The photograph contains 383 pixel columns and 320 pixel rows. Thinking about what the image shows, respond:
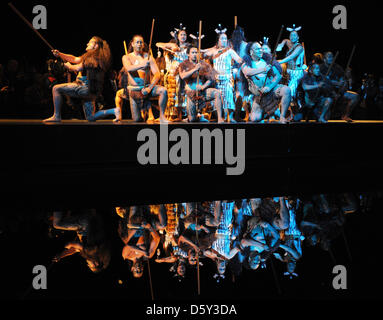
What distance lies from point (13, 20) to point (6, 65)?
694 mm

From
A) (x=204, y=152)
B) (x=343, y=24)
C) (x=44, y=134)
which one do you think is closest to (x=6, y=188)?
(x=44, y=134)

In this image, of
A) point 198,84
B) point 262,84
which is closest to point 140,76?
point 198,84

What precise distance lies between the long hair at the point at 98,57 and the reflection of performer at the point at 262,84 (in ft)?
6.19

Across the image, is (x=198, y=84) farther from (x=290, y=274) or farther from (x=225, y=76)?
(x=290, y=274)

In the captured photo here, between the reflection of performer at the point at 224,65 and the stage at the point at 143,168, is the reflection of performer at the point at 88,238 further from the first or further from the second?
the reflection of performer at the point at 224,65

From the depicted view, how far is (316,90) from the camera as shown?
7.07 m

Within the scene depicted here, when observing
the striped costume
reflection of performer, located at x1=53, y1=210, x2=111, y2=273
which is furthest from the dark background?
the striped costume

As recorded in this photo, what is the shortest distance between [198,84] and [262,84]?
920mm

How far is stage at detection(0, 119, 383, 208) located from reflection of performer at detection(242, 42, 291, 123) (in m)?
0.42

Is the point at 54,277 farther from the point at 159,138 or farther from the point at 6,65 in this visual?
the point at 6,65

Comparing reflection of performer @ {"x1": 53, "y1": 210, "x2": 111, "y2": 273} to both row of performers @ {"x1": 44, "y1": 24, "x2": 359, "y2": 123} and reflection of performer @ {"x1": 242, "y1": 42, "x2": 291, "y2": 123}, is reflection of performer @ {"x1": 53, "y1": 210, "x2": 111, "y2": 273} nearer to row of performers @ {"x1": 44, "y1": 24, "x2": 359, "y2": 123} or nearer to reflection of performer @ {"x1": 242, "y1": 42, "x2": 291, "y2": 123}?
row of performers @ {"x1": 44, "y1": 24, "x2": 359, "y2": 123}

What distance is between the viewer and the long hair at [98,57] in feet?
18.9

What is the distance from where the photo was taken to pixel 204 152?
6.00 metres

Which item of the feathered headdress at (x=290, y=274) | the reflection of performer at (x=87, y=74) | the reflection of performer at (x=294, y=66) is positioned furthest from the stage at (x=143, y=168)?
the feathered headdress at (x=290, y=274)
